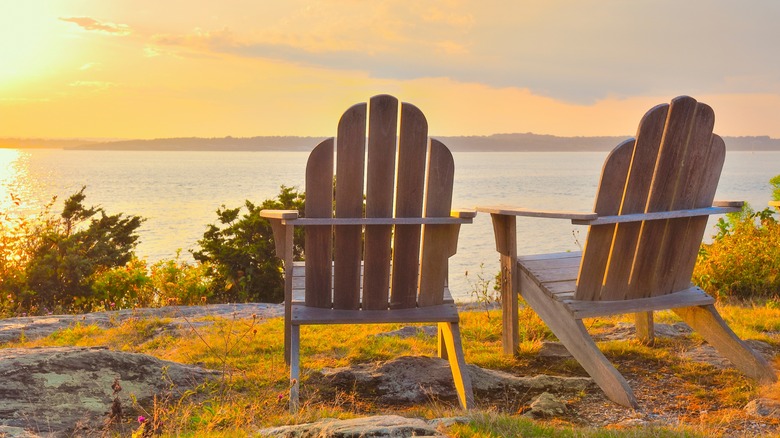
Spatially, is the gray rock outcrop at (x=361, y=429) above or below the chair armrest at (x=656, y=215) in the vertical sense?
below

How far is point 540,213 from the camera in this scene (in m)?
3.86

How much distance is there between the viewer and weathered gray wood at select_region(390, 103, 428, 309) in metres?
3.74

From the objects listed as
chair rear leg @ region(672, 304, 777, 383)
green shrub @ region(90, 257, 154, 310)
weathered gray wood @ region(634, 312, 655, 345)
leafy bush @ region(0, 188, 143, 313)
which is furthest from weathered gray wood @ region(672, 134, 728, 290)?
leafy bush @ region(0, 188, 143, 313)

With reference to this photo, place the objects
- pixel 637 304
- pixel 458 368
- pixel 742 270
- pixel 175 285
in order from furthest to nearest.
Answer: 1. pixel 175 285
2. pixel 742 270
3. pixel 637 304
4. pixel 458 368

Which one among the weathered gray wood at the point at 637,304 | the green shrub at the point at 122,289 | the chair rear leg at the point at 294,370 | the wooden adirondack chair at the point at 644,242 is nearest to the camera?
the chair rear leg at the point at 294,370

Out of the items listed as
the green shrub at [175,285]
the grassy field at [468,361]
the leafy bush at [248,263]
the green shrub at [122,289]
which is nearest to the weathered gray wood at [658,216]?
the grassy field at [468,361]

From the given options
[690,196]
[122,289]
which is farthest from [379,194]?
[122,289]

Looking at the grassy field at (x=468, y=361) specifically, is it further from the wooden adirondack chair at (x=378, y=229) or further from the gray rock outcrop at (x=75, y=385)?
the wooden adirondack chair at (x=378, y=229)

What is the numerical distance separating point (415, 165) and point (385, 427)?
163 cm

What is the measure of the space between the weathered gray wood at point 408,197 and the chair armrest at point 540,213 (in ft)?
2.07

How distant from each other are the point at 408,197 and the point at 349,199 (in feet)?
1.10

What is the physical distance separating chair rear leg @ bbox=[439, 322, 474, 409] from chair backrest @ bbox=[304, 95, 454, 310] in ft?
0.69

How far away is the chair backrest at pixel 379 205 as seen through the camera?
12.1 ft

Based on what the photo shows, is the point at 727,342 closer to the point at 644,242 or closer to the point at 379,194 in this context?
the point at 644,242
